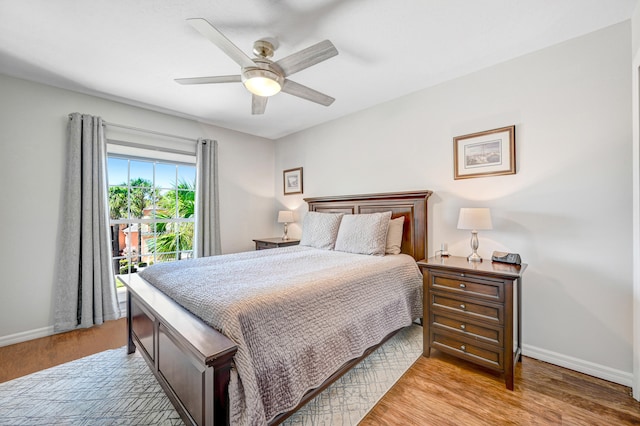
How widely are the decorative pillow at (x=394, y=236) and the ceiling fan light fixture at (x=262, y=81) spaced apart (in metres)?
1.81

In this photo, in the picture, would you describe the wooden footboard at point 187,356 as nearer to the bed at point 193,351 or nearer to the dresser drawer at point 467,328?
the bed at point 193,351

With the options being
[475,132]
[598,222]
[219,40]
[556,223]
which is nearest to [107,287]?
[219,40]

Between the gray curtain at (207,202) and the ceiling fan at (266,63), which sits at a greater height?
the ceiling fan at (266,63)

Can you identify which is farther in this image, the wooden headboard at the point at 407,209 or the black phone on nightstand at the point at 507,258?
the wooden headboard at the point at 407,209

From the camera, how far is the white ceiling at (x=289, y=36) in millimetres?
1753

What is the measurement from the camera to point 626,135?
73.6 inches

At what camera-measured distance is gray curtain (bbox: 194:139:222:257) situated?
3.77 m

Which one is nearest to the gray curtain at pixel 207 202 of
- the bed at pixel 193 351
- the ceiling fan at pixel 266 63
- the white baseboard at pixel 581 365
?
the bed at pixel 193 351

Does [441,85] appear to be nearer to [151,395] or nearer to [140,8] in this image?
[140,8]

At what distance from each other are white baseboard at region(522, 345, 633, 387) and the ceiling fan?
2.85m

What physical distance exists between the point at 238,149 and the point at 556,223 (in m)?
4.12

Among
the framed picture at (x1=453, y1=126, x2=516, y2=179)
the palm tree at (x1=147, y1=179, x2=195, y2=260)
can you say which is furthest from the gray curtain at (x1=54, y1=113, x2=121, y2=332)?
the framed picture at (x1=453, y1=126, x2=516, y2=179)

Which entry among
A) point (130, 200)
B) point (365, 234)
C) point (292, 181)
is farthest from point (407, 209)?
point (130, 200)

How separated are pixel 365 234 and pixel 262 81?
5.80 ft
